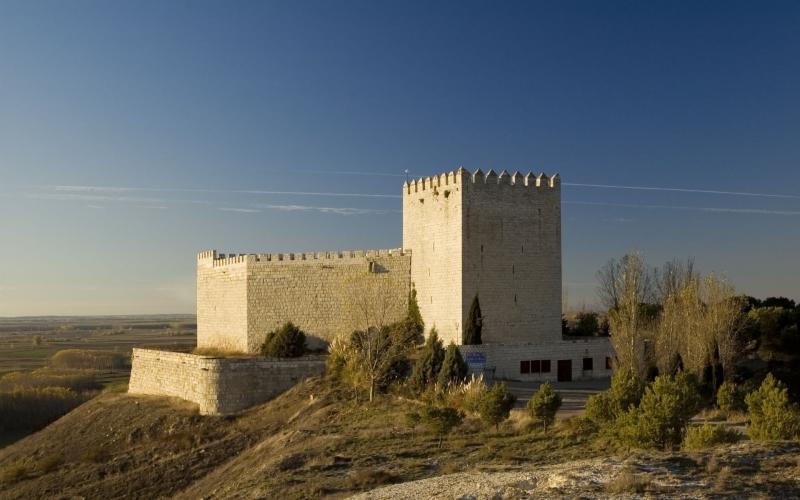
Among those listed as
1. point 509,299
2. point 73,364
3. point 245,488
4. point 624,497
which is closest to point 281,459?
point 245,488

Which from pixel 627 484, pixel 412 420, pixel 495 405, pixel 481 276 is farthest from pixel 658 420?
pixel 481 276

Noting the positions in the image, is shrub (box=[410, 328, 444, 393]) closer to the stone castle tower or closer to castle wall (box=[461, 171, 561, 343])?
the stone castle tower

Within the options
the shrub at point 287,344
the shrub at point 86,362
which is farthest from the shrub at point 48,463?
the shrub at point 86,362

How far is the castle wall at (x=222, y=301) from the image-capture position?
3459 centimetres

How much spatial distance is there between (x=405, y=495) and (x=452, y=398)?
31.6 feet

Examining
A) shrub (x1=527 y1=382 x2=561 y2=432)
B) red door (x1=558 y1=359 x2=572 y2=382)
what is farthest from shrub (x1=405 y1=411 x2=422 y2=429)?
red door (x1=558 y1=359 x2=572 y2=382)

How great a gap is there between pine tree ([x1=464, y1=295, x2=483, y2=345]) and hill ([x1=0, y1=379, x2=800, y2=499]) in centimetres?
433

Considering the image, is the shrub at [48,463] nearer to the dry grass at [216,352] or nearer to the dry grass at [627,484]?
the dry grass at [216,352]

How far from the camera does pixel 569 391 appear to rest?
25250mm

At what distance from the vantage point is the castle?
27.8 m

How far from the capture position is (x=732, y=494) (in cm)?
1070

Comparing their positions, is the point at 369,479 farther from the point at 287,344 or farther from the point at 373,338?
the point at 287,344

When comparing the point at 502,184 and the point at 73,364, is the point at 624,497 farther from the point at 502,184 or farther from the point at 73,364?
the point at 73,364

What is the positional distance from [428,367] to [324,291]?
32.1 feet
